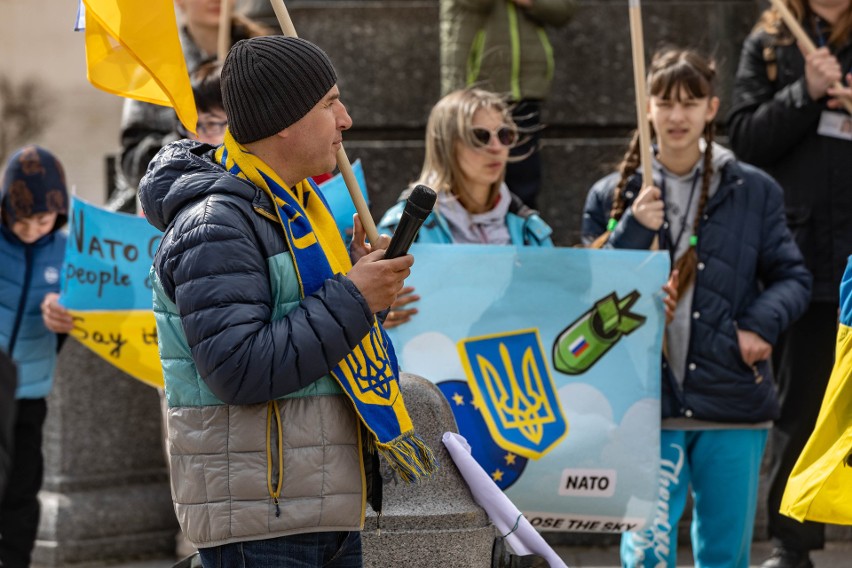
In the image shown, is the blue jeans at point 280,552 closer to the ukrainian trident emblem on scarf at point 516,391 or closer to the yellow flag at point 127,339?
the ukrainian trident emblem on scarf at point 516,391

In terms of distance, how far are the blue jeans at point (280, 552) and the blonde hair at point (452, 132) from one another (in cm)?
195

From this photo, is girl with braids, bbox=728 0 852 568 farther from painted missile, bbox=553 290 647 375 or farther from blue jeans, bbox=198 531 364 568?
blue jeans, bbox=198 531 364 568

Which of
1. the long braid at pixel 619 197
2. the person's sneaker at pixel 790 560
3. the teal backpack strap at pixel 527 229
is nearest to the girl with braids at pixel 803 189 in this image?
the person's sneaker at pixel 790 560

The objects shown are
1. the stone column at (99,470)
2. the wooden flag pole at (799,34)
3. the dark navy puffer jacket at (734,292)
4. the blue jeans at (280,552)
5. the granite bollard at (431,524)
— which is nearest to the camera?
the blue jeans at (280,552)

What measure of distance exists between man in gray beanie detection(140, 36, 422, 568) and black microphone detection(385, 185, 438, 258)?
1.4 inches

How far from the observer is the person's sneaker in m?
5.60

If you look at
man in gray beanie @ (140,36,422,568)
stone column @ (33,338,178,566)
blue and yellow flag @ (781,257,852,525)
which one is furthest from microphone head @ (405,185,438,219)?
stone column @ (33,338,178,566)

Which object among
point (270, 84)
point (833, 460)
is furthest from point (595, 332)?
point (270, 84)

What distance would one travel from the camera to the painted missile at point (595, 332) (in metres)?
4.64

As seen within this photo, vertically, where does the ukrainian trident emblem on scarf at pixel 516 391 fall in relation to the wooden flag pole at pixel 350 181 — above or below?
below

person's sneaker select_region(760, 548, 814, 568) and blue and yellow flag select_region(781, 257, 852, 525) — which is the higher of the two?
blue and yellow flag select_region(781, 257, 852, 525)

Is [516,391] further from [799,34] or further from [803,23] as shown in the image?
[803,23]

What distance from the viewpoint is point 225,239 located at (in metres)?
2.93

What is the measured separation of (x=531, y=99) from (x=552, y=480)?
2.08 meters
